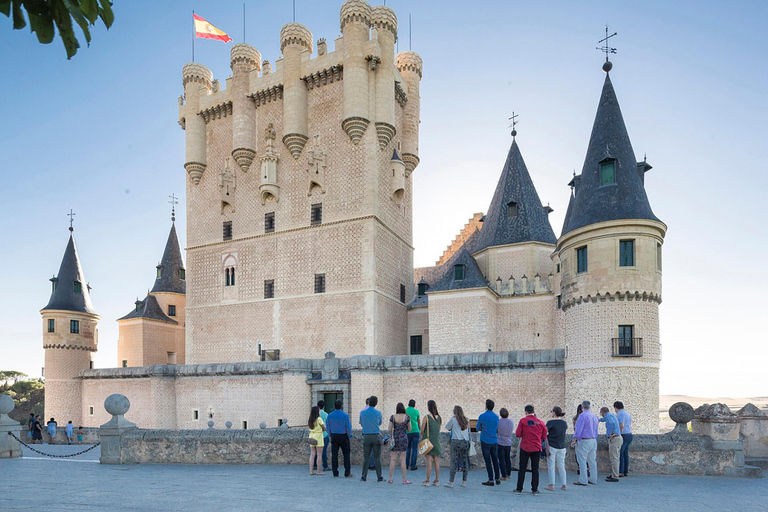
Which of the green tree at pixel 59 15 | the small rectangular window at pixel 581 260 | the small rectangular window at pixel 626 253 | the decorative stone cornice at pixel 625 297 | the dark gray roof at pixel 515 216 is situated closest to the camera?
the green tree at pixel 59 15

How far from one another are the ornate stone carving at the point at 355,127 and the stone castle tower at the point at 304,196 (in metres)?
0.07

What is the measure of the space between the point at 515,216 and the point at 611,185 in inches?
490

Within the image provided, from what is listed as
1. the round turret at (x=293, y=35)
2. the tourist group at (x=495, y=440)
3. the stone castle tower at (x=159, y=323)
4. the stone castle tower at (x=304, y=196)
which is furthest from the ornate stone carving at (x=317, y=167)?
the tourist group at (x=495, y=440)

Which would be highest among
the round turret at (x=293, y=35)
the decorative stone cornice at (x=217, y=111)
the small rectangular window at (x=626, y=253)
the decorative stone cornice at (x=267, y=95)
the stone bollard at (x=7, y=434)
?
the round turret at (x=293, y=35)

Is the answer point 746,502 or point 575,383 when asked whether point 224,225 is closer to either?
point 575,383

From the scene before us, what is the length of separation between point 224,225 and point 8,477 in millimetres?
22572

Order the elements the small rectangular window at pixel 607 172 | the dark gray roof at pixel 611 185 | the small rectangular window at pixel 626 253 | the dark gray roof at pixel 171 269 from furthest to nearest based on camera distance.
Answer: the dark gray roof at pixel 171 269
the small rectangular window at pixel 607 172
the dark gray roof at pixel 611 185
the small rectangular window at pixel 626 253

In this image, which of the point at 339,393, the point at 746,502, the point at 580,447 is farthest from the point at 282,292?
the point at 746,502

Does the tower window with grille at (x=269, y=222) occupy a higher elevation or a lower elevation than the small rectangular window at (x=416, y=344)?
higher

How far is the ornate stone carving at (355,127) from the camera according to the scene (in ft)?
92.4

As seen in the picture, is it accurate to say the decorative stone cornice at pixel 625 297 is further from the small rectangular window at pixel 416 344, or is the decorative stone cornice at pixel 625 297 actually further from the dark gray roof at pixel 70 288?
the dark gray roof at pixel 70 288

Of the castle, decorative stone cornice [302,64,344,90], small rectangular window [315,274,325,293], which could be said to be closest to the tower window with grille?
the castle

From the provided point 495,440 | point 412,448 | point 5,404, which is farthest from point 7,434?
point 495,440

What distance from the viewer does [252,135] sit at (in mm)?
31547
